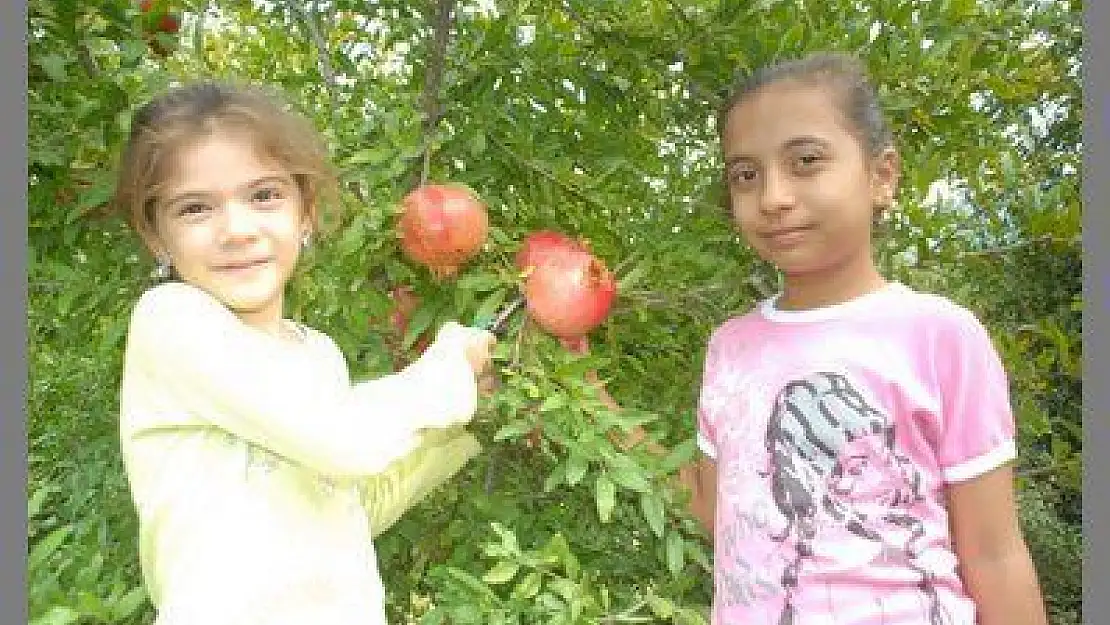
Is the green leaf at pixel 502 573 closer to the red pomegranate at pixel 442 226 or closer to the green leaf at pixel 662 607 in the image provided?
the green leaf at pixel 662 607

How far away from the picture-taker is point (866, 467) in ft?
5.23

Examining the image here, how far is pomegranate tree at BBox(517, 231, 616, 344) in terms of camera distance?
1.76 meters

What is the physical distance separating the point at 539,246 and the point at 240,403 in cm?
53

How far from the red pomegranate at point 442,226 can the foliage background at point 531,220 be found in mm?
35

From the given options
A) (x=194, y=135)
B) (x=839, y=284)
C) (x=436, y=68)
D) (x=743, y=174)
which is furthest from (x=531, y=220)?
(x=194, y=135)

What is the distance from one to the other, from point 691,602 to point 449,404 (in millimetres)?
457

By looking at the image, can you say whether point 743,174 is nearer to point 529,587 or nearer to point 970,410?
point 970,410

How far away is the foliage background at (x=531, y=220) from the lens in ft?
5.70

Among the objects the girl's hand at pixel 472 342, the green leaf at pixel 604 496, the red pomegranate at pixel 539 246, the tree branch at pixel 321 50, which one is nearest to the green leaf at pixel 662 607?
the green leaf at pixel 604 496

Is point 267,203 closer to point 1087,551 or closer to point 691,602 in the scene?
point 691,602

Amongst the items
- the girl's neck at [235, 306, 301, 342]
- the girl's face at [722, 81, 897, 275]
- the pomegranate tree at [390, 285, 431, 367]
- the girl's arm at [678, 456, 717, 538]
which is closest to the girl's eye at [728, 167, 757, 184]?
the girl's face at [722, 81, 897, 275]

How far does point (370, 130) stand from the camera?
1930 millimetres

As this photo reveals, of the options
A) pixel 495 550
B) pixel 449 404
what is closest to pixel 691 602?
pixel 495 550

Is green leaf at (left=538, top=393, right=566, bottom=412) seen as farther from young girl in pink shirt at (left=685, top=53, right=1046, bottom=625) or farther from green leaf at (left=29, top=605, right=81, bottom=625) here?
green leaf at (left=29, top=605, right=81, bottom=625)
